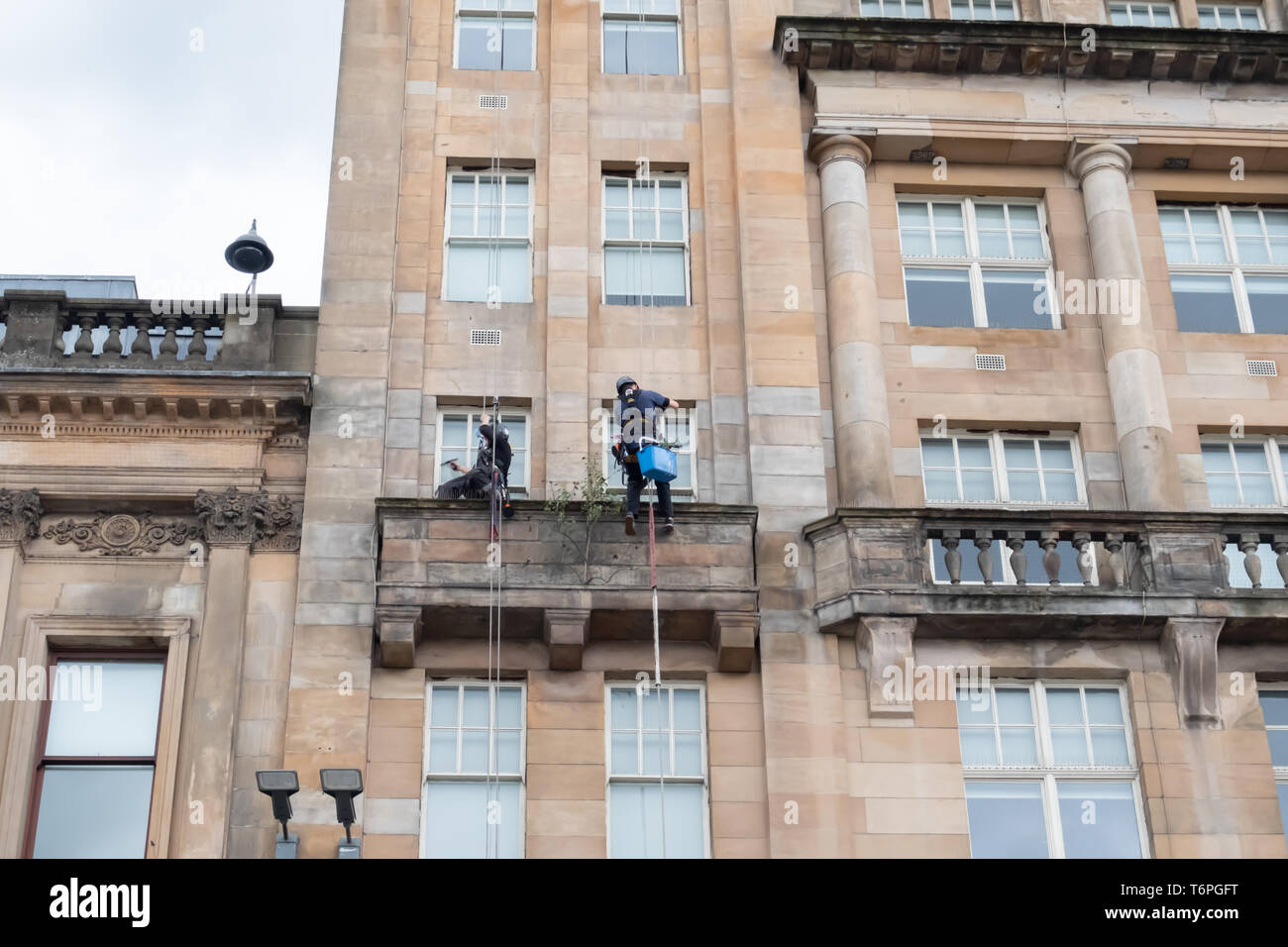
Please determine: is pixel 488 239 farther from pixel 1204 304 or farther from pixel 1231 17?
pixel 1231 17

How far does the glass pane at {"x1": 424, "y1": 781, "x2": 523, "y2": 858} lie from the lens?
21188 millimetres

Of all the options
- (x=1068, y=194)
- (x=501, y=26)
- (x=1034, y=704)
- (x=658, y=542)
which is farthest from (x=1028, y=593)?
(x=501, y=26)

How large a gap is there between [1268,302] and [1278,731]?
6461 mm

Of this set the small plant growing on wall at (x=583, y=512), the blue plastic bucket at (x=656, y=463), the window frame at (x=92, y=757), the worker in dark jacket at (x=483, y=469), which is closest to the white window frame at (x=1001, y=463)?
the blue plastic bucket at (x=656, y=463)

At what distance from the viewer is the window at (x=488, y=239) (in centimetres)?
2511

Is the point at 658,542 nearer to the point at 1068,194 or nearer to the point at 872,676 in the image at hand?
the point at 872,676

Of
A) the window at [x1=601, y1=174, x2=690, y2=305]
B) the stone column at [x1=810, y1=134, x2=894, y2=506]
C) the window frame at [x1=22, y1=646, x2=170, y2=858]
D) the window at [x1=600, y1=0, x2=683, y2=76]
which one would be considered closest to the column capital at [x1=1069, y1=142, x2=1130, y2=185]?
the stone column at [x1=810, y1=134, x2=894, y2=506]

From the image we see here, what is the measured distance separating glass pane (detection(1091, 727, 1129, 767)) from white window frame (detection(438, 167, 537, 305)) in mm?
8953

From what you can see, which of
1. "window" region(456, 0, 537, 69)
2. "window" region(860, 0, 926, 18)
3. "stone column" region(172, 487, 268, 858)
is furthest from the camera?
"window" region(860, 0, 926, 18)

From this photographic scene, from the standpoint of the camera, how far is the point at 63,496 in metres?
22.9

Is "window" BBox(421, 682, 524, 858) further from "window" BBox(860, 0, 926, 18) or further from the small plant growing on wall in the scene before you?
"window" BBox(860, 0, 926, 18)

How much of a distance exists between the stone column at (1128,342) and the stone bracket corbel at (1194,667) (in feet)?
5.64

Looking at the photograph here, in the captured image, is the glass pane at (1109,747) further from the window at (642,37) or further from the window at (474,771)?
the window at (642,37)
